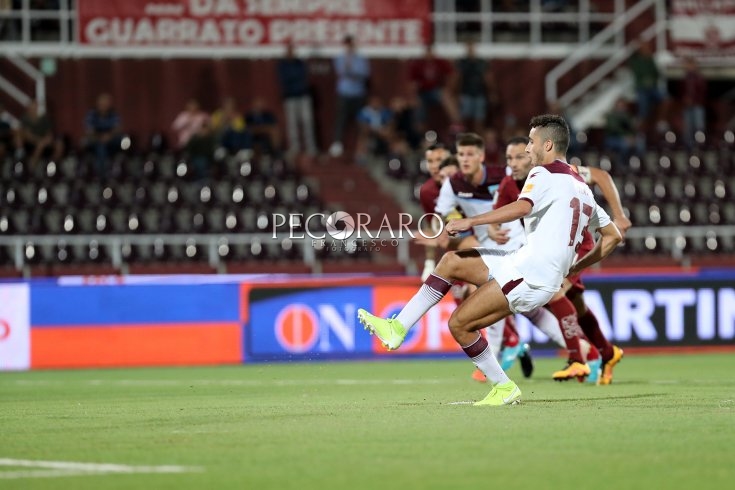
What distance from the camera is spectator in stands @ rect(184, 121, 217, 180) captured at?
26.1 metres

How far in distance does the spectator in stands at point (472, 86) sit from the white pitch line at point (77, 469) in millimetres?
20838

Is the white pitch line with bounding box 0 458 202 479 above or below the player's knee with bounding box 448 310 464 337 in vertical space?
below

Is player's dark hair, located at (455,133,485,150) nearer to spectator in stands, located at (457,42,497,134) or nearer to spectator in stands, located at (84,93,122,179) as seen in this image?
spectator in stands, located at (84,93,122,179)

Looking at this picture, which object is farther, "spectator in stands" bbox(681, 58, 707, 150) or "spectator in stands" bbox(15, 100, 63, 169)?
"spectator in stands" bbox(681, 58, 707, 150)

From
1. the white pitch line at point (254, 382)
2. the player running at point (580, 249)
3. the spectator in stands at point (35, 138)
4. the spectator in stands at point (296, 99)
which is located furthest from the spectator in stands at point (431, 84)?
the player running at point (580, 249)

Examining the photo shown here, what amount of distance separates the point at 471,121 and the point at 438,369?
1154 cm

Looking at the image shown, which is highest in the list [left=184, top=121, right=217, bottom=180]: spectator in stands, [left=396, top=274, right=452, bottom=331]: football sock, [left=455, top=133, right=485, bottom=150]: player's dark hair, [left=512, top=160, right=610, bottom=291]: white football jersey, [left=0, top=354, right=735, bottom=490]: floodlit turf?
[left=184, top=121, right=217, bottom=180]: spectator in stands

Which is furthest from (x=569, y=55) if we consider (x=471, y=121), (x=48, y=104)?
(x=48, y=104)

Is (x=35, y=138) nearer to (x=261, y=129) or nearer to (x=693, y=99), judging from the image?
(x=261, y=129)

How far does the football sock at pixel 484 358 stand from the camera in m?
11.2

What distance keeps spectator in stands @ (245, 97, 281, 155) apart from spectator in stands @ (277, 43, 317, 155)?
0.86m

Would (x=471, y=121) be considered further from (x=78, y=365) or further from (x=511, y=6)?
(x=78, y=365)

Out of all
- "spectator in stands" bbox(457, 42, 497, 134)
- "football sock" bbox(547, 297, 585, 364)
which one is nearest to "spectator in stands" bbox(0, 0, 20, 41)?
"spectator in stands" bbox(457, 42, 497, 134)

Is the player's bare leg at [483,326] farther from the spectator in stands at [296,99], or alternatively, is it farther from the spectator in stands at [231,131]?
the spectator in stands at [296,99]
